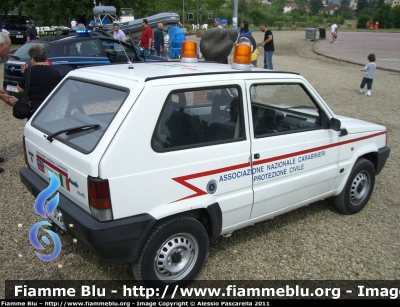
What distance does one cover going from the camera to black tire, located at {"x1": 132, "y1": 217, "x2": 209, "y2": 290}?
2787 millimetres

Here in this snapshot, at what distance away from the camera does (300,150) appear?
11.6 ft

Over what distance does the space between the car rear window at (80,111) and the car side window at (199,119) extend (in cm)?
37

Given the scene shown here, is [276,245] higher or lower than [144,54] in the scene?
lower

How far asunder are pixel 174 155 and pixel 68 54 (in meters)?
7.34

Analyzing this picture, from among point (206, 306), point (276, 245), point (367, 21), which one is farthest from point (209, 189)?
point (367, 21)

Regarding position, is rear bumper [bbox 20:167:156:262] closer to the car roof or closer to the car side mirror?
the car roof

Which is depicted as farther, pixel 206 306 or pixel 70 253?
pixel 70 253

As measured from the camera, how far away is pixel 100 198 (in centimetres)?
253

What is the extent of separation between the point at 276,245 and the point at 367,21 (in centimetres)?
7079

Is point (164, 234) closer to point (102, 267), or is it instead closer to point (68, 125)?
point (102, 267)

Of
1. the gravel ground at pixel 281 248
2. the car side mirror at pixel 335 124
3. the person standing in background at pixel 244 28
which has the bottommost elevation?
the gravel ground at pixel 281 248

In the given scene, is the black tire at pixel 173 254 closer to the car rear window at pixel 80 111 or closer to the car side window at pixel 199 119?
the car side window at pixel 199 119

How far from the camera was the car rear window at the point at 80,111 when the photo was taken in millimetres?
2758

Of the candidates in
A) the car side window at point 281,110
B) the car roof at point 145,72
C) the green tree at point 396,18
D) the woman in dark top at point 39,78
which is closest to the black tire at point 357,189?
the car side window at point 281,110
